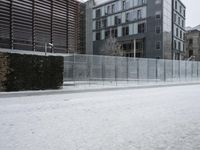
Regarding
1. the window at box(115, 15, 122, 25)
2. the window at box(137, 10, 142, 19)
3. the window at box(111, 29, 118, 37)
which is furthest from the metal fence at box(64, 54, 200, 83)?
the window at box(115, 15, 122, 25)

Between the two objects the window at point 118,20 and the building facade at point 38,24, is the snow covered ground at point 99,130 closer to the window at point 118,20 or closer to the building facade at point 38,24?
the building facade at point 38,24

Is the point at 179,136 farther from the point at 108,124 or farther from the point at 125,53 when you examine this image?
the point at 125,53

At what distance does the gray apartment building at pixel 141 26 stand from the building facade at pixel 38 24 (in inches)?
937

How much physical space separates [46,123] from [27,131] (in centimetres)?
103

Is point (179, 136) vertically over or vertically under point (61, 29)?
under

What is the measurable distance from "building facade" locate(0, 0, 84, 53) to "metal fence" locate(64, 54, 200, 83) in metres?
2.17

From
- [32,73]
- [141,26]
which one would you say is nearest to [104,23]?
[141,26]

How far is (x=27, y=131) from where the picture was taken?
6707 mm

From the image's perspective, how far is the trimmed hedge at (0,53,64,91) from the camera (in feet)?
58.6

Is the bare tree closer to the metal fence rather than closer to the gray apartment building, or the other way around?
the gray apartment building

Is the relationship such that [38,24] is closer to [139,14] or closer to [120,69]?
[120,69]

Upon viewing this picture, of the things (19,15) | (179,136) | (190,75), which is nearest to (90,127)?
(179,136)

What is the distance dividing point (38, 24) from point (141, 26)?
38.5m

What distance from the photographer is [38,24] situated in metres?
22.9
